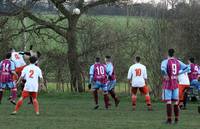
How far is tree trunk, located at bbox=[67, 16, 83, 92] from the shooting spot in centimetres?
3928

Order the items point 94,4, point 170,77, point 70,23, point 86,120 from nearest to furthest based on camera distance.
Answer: point 170,77 → point 86,120 → point 70,23 → point 94,4

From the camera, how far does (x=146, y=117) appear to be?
21.2 metres

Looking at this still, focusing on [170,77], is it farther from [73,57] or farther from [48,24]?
[73,57]

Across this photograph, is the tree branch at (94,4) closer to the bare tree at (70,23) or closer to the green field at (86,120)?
the bare tree at (70,23)

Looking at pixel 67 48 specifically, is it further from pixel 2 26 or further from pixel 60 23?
pixel 2 26

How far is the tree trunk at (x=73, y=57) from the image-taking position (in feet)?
129

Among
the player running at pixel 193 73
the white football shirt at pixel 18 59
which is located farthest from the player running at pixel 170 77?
the white football shirt at pixel 18 59

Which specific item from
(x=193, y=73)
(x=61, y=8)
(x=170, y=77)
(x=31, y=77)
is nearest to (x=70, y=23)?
(x=61, y=8)

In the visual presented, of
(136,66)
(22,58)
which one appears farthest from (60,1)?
(136,66)

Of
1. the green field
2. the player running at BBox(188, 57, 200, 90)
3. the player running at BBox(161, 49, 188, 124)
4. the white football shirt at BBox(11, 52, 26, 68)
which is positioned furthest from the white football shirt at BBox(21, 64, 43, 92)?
the player running at BBox(188, 57, 200, 90)

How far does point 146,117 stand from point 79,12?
17095 millimetres

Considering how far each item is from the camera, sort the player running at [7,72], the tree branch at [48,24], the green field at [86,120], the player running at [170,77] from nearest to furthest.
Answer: the green field at [86,120]
the player running at [170,77]
the player running at [7,72]
the tree branch at [48,24]

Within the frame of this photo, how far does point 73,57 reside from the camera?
39812 millimetres

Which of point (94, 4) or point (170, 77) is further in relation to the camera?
point (94, 4)
